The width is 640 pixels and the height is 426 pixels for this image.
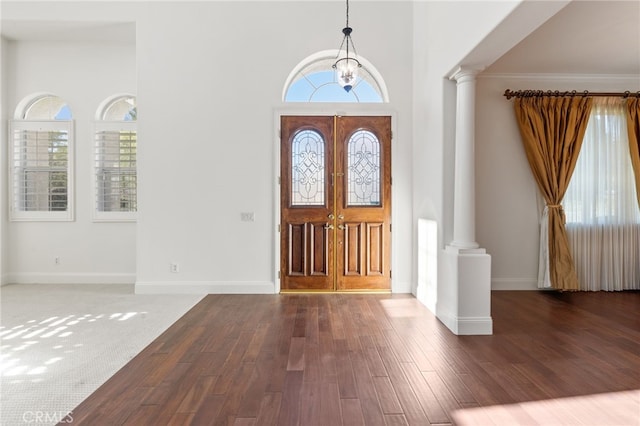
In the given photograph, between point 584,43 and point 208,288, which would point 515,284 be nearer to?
point 584,43

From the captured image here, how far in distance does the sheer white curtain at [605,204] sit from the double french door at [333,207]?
271 centimetres

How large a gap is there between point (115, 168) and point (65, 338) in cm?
315

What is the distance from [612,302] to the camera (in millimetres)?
4305

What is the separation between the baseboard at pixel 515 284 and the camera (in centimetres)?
489

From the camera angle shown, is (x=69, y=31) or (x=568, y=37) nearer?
(x=568, y=37)

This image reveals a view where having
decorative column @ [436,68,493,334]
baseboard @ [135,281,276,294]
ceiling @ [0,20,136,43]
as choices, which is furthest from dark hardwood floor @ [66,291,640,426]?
ceiling @ [0,20,136,43]

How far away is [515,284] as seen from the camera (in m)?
4.90

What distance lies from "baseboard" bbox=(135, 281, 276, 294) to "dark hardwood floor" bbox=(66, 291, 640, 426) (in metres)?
0.70

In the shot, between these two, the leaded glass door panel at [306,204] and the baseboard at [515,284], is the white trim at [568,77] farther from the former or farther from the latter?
the baseboard at [515,284]

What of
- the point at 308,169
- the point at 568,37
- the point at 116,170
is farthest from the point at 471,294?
the point at 116,170

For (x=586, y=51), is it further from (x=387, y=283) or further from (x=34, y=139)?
(x=34, y=139)

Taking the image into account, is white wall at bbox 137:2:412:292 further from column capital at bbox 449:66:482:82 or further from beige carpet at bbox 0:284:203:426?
column capital at bbox 449:66:482:82

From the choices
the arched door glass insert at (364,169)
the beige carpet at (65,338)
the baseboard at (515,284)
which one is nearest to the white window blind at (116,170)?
A: the beige carpet at (65,338)

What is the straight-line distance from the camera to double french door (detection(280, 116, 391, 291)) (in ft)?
15.8
